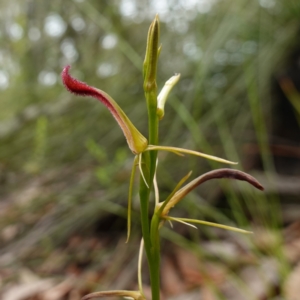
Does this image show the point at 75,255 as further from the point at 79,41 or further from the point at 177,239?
the point at 79,41

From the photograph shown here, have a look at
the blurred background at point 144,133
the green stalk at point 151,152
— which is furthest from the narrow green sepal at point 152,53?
the blurred background at point 144,133

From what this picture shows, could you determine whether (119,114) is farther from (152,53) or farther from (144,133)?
(144,133)

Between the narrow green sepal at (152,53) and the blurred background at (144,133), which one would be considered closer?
the narrow green sepal at (152,53)

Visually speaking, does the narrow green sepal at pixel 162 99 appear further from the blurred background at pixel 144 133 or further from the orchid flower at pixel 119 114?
the blurred background at pixel 144 133

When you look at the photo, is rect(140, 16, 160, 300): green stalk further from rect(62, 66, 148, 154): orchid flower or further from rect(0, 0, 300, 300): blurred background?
rect(0, 0, 300, 300): blurred background

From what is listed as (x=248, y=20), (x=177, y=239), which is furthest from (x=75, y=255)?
(x=248, y=20)

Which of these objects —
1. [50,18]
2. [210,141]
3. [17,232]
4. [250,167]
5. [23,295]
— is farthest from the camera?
[50,18]

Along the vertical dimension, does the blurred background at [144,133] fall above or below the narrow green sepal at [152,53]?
below

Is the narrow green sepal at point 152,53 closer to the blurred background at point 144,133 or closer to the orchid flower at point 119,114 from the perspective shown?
the orchid flower at point 119,114
